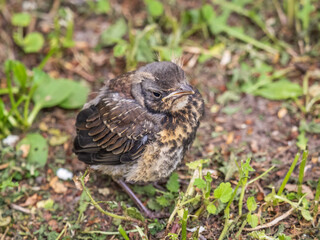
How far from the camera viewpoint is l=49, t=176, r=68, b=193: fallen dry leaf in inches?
155

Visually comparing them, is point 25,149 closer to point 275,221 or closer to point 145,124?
point 145,124

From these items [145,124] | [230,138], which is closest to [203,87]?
[230,138]

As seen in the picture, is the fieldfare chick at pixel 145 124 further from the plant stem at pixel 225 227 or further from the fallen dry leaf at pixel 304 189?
the fallen dry leaf at pixel 304 189

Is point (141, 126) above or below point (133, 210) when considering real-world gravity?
above

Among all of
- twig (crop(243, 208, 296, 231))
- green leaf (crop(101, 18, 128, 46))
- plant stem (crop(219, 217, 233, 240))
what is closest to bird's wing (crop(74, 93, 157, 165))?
plant stem (crop(219, 217, 233, 240))

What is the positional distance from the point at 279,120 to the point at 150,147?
1.60 m

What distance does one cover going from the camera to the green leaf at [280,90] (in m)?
4.46

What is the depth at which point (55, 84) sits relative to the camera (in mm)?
4656

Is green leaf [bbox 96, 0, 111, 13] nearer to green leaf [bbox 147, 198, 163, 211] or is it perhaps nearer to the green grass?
A: the green grass

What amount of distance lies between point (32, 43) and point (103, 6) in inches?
40.6

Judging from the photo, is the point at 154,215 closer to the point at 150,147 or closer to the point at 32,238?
the point at 150,147

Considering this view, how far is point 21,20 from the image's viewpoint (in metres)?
5.26

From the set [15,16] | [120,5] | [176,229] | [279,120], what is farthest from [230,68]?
[15,16]

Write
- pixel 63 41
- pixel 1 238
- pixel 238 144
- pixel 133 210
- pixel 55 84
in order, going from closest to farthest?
pixel 133 210, pixel 1 238, pixel 238 144, pixel 55 84, pixel 63 41
